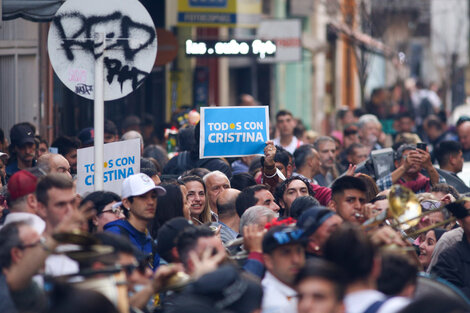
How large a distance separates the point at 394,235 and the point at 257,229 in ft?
3.41

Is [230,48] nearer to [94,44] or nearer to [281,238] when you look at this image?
[94,44]

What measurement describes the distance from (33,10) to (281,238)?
5555 mm

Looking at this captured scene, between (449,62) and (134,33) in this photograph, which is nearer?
(134,33)

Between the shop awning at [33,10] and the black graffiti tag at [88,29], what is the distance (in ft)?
9.39

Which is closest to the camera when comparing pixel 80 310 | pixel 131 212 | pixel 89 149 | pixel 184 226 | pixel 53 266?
pixel 80 310

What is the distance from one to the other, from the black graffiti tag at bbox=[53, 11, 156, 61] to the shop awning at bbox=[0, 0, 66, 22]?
9.39ft

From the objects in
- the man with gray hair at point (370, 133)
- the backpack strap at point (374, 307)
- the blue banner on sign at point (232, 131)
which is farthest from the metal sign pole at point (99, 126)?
the man with gray hair at point (370, 133)

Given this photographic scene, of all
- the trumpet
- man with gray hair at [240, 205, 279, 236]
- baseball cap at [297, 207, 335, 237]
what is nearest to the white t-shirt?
baseball cap at [297, 207, 335, 237]

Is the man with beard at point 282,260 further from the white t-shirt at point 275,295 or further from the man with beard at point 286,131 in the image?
the man with beard at point 286,131

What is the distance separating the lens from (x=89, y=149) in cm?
900

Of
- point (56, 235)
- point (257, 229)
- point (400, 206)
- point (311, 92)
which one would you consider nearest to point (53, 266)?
point (56, 235)

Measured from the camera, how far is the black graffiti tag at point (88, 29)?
7984mm

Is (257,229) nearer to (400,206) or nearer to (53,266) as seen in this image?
(400,206)

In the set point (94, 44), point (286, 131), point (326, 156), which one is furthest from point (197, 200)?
point (286, 131)
